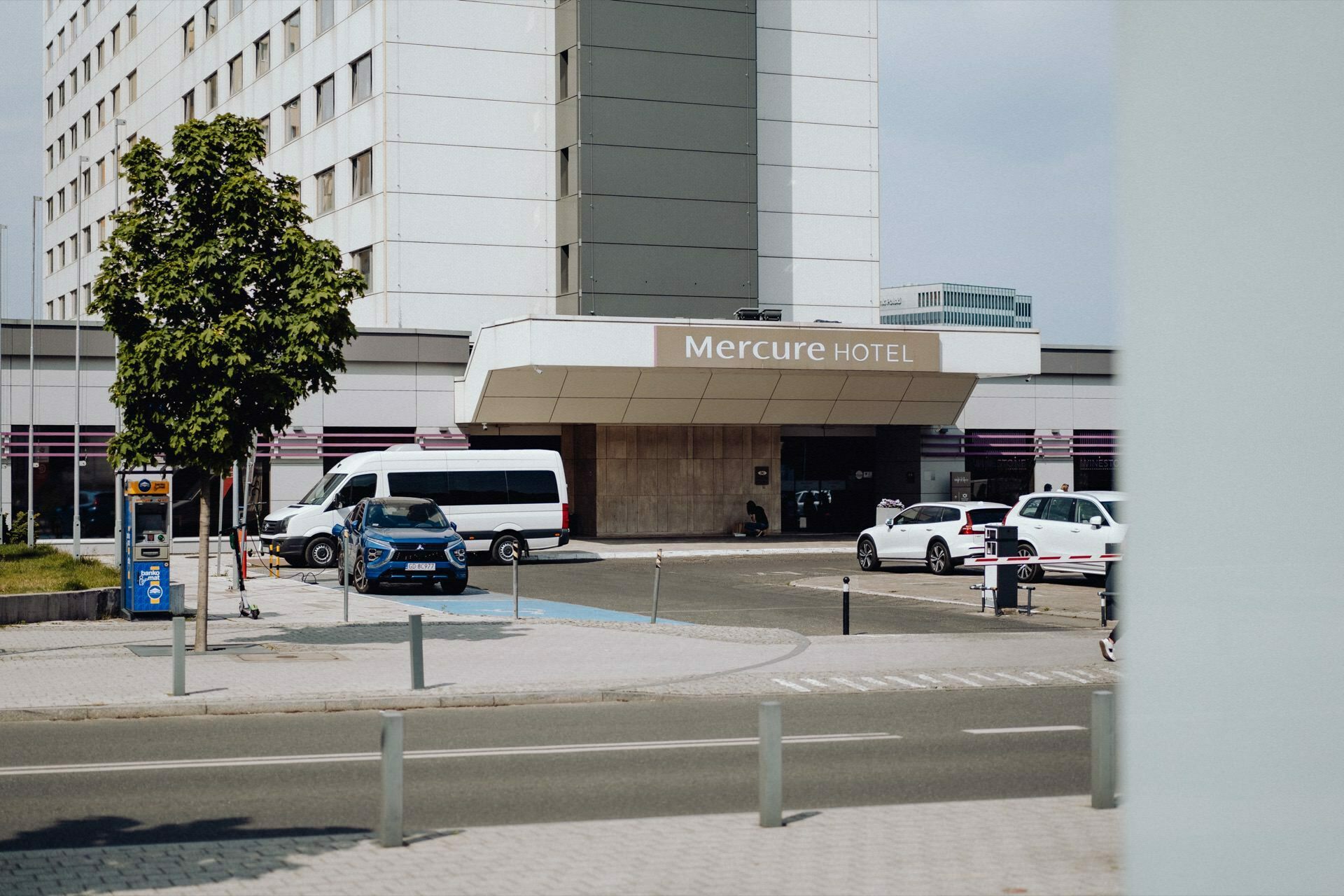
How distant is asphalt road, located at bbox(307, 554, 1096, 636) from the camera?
20266mm

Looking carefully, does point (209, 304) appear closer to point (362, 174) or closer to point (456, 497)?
point (456, 497)

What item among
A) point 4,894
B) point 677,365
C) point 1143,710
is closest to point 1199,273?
point 1143,710

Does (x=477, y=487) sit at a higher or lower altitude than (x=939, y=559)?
higher

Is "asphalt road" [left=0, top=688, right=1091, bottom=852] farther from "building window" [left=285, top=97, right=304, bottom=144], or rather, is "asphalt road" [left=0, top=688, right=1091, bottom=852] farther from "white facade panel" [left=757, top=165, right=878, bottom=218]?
"building window" [left=285, top=97, right=304, bottom=144]

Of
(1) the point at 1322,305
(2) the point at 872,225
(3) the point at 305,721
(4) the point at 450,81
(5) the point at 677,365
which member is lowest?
(3) the point at 305,721

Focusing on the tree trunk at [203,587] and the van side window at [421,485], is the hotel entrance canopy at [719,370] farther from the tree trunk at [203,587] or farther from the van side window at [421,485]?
the tree trunk at [203,587]

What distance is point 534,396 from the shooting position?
39.8 meters

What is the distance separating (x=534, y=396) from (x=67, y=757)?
29674 millimetres

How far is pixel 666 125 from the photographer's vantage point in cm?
4334

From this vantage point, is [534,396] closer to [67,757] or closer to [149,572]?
[149,572]

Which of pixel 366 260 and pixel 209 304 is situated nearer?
pixel 209 304

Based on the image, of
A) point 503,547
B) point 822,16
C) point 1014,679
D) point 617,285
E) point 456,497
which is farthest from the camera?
point 822,16

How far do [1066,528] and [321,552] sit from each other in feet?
52.0

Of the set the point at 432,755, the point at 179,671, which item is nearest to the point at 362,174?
the point at 179,671
